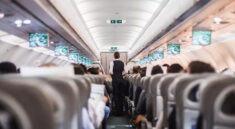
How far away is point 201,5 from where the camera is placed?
820 centimetres

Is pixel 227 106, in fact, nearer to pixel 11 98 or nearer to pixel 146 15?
pixel 11 98

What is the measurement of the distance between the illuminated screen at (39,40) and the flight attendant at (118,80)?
3.88m

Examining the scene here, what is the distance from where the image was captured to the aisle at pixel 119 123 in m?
9.65

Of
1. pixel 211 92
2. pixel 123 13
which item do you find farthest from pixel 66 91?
pixel 123 13

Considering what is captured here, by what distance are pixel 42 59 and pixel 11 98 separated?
25475mm

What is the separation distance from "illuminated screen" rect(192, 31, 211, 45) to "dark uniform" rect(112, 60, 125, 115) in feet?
13.6

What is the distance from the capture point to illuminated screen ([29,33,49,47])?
13.9m

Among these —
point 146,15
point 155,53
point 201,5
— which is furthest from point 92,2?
point 155,53

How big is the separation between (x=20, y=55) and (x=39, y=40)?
22.4 ft

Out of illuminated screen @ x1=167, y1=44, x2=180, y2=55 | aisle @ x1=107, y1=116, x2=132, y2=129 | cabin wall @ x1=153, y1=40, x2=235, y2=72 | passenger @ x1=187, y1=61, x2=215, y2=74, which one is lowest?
aisle @ x1=107, y1=116, x2=132, y2=129

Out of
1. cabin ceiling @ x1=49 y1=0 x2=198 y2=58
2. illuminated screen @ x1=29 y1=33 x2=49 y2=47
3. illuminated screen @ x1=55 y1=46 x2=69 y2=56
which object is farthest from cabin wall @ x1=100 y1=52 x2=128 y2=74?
illuminated screen @ x1=29 y1=33 x2=49 y2=47

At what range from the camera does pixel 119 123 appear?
1044 cm

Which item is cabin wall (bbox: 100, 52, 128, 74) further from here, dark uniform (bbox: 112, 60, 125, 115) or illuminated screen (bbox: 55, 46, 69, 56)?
dark uniform (bbox: 112, 60, 125, 115)

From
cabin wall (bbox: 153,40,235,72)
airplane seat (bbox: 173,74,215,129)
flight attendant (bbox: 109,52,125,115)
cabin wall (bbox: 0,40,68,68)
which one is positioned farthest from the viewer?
cabin wall (bbox: 153,40,235,72)
